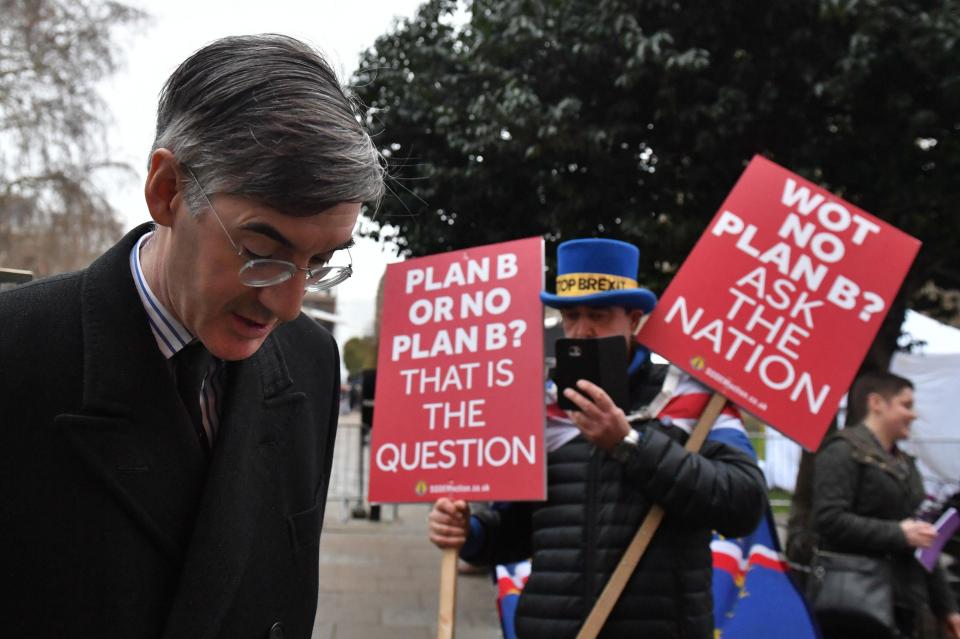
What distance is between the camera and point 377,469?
282cm

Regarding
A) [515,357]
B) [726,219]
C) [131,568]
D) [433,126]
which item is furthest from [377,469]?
[433,126]

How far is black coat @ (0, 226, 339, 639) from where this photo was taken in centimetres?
117

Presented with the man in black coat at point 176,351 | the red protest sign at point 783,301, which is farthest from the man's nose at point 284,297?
the red protest sign at point 783,301

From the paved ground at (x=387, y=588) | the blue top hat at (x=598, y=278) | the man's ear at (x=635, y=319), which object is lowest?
the paved ground at (x=387, y=588)

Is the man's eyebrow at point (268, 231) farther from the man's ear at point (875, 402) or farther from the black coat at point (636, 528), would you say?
the man's ear at point (875, 402)

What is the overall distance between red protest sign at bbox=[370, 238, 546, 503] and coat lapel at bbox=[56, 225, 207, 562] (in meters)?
1.40

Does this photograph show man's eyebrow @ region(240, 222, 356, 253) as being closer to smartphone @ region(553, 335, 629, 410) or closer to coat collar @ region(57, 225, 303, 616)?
coat collar @ region(57, 225, 303, 616)

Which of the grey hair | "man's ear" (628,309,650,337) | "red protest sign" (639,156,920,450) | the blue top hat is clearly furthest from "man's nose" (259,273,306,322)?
"man's ear" (628,309,650,337)

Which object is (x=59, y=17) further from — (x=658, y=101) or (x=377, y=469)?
(x=377, y=469)

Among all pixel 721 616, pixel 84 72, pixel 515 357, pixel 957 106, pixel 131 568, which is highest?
pixel 84 72

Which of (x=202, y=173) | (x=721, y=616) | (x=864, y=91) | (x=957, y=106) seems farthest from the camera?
(x=864, y=91)

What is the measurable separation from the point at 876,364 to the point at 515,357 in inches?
187

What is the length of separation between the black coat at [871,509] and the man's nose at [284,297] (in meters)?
3.40

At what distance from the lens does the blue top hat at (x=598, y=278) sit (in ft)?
8.89
